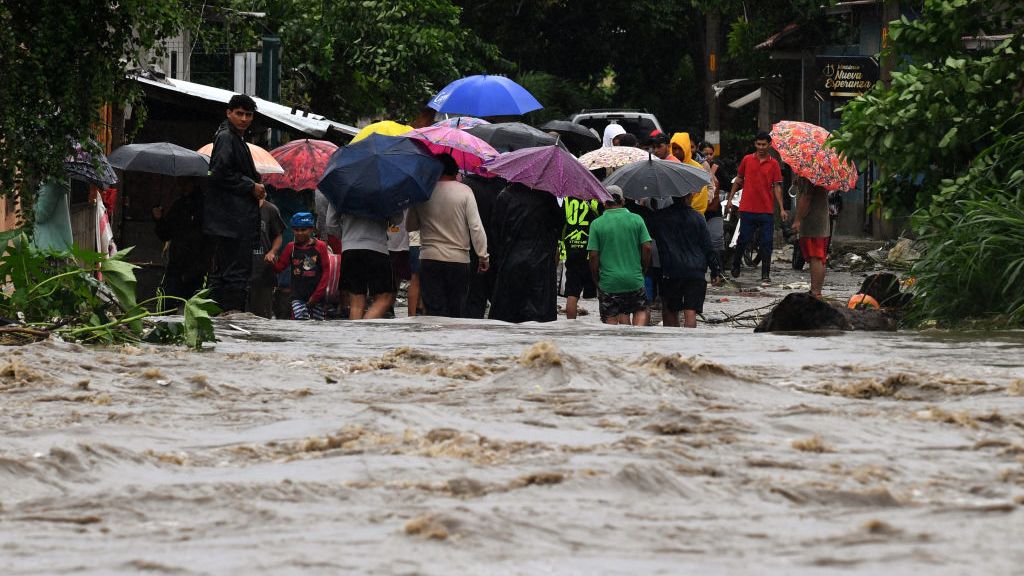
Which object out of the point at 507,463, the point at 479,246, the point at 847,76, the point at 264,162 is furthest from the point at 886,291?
the point at 847,76

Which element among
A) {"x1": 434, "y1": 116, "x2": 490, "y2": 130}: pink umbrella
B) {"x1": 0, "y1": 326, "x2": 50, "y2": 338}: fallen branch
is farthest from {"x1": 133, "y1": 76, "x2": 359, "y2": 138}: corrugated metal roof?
{"x1": 0, "y1": 326, "x2": 50, "y2": 338}: fallen branch

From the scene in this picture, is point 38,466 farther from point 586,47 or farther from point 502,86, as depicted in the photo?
point 586,47

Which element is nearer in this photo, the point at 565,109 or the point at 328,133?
the point at 328,133

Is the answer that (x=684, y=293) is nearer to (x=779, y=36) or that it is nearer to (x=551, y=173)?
(x=551, y=173)

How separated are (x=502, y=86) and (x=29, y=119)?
9248 millimetres

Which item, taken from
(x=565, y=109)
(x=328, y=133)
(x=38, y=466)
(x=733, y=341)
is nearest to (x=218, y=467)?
(x=38, y=466)

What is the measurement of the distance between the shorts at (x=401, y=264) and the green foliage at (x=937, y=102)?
357 centimetres

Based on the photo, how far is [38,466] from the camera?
5.80 metres

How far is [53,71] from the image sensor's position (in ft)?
36.9

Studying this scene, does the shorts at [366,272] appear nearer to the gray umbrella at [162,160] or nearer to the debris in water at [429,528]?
the gray umbrella at [162,160]

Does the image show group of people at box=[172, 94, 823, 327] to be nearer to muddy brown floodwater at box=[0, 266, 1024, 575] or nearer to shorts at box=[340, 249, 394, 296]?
shorts at box=[340, 249, 394, 296]

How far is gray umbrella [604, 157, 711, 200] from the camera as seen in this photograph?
13.6 m

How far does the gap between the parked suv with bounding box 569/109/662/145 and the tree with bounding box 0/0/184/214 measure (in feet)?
80.0

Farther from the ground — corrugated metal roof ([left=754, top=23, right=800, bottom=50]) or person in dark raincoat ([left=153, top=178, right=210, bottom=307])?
corrugated metal roof ([left=754, top=23, right=800, bottom=50])
